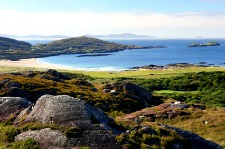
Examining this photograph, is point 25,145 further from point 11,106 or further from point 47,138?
point 11,106

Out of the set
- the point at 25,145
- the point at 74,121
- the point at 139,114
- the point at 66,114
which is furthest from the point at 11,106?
the point at 139,114

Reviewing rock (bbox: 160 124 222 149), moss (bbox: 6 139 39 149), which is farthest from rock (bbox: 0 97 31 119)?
rock (bbox: 160 124 222 149)

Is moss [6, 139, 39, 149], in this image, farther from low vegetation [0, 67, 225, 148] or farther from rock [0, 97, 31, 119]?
rock [0, 97, 31, 119]

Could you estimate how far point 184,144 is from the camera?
2447 cm

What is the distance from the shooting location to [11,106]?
32375 mm

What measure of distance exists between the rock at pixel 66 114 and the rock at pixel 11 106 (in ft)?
16.3

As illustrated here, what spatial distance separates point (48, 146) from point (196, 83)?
94.0 m

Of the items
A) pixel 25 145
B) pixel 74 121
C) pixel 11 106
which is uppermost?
pixel 74 121

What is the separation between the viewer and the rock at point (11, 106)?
1234 inches

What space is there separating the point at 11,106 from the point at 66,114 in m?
9.78

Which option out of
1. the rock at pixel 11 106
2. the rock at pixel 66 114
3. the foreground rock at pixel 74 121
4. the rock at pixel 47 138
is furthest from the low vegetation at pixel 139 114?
the rock at pixel 11 106

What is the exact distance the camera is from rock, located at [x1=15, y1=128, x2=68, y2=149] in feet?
73.6

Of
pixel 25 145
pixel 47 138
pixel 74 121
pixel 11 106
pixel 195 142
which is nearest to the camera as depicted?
pixel 25 145

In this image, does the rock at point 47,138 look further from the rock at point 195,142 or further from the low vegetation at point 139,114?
the rock at point 195,142
